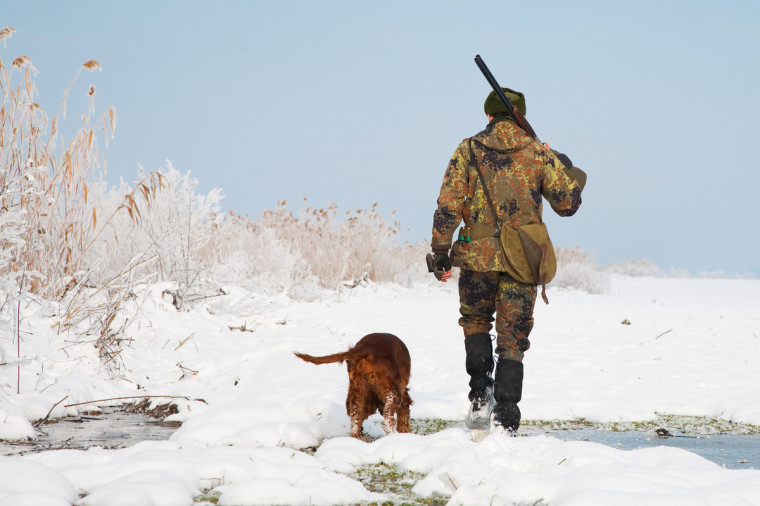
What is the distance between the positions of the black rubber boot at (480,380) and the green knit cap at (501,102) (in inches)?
61.0

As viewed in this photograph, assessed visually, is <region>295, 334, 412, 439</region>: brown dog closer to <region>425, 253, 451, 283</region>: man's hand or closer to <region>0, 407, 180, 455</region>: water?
<region>425, 253, 451, 283</region>: man's hand

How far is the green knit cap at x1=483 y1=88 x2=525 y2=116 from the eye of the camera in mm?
4906

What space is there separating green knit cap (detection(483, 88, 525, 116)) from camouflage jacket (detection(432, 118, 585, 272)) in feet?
0.29

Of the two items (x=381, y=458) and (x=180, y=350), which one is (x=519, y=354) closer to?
(x=381, y=458)

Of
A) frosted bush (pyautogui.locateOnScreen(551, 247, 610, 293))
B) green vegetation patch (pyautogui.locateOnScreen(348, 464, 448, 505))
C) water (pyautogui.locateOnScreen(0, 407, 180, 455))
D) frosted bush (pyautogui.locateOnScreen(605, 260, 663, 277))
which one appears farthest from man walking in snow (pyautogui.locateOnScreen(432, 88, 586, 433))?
frosted bush (pyautogui.locateOnScreen(605, 260, 663, 277))

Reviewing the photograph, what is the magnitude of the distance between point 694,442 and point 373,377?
2.47 meters

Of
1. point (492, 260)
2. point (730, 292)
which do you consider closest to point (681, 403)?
point (492, 260)

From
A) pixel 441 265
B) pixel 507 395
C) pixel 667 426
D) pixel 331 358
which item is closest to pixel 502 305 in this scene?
pixel 441 265

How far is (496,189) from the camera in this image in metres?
4.71

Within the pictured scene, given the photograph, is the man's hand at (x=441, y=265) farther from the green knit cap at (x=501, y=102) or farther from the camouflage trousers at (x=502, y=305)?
the green knit cap at (x=501, y=102)

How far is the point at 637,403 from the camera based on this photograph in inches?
255

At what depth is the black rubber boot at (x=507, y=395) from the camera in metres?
4.62

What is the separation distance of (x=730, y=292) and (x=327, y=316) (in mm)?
14957

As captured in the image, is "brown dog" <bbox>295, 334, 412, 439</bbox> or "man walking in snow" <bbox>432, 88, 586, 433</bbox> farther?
"man walking in snow" <bbox>432, 88, 586, 433</bbox>
